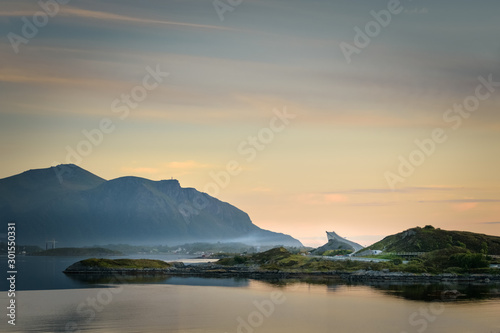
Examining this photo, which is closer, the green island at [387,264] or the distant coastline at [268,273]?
the distant coastline at [268,273]

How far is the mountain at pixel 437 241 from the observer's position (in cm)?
17875

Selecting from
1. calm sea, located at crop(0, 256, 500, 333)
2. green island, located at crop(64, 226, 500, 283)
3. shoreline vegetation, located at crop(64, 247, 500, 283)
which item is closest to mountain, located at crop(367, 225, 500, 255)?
green island, located at crop(64, 226, 500, 283)

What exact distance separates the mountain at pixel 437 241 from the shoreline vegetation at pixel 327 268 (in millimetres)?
11101

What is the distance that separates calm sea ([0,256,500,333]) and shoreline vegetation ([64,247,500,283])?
17983 mm

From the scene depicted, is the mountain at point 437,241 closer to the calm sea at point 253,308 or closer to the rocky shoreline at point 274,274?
the rocky shoreline at point 274,274

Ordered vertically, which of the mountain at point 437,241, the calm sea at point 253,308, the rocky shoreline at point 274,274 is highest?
the mountain at point 437,241

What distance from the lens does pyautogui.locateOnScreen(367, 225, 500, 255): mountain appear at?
179m

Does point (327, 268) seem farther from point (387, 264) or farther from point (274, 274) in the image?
point (387, 264)

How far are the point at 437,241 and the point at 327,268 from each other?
39.0m

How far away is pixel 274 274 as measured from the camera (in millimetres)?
167250

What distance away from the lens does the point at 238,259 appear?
199625 mm

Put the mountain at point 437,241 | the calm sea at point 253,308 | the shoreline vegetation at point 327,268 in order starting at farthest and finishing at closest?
the mountain at point 437,241, the shoreline vegetation at point 327,268, the calm sea at point 253,308

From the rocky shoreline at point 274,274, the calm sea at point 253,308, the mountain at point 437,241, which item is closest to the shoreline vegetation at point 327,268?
the rocky shoreline at point 274,274

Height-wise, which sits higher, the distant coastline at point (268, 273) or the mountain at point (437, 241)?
the mountain at point (437, 241)
